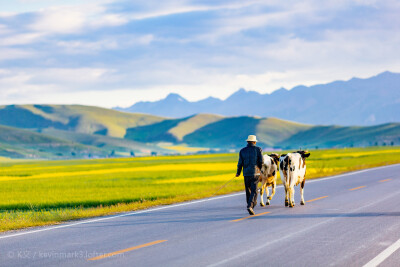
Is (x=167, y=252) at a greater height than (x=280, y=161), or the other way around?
(x=280, y=161)

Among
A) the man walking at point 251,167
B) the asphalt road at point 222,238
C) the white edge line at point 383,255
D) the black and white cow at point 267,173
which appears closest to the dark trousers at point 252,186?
the man walking at point 251,167

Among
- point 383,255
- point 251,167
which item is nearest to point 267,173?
point 251,167

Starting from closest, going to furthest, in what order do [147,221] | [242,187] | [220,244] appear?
[220,244]
[147,221]
[242,187]

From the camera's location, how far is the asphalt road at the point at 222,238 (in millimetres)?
10180

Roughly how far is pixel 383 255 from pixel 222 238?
11.3ft

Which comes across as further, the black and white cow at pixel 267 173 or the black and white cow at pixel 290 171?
the black and white cow at pixel 267 173

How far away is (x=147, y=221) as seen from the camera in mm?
15852

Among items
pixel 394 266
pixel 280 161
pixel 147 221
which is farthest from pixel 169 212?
pixel 394 266

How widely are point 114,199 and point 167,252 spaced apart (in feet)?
49.6

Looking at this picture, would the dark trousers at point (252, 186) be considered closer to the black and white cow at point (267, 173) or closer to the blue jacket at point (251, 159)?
the blue jacket at point (251, 159)

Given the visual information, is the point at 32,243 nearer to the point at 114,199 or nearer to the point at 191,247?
the point at 191,247

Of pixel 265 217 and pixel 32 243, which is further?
pixel 265 217

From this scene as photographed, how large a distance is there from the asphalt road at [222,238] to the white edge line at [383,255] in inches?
0.7

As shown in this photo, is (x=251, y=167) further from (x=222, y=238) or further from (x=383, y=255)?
(x=383, y=255)
